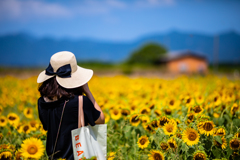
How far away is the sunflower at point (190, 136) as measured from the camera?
156 cm

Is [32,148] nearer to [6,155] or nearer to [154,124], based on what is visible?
[6,155]

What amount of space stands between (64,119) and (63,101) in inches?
5.1

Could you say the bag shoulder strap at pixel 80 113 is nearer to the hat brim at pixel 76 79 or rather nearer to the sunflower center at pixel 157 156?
the hat brim at pixel 76 79

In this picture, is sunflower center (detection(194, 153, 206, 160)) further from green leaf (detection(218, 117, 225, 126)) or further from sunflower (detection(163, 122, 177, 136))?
green leaf (detection(218, 117, 225, 126))

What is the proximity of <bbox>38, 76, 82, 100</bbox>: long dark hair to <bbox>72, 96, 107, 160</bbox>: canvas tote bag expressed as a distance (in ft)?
0.34

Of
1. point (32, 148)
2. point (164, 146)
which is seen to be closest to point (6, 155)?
point (32, 148)

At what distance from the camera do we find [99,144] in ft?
5.44

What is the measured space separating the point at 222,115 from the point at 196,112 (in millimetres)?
522

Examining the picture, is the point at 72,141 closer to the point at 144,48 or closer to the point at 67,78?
the point at 67,78

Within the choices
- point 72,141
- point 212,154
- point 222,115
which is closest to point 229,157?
point 212,154

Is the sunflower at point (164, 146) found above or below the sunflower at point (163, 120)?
below

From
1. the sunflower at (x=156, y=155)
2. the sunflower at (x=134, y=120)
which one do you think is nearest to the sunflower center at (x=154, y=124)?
the sunflower at (x=134, y=120)

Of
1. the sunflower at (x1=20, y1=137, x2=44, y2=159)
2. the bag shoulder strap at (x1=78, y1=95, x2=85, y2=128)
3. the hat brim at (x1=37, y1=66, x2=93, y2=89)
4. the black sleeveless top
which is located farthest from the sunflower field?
the hat brim at (x1=37, y1=66, x2=93, y2=89)

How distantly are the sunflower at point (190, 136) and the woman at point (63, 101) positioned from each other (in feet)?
2.06
